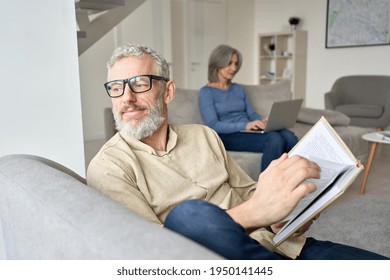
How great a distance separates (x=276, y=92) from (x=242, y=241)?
9.74 feet

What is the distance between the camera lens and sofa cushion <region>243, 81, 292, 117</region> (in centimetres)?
340

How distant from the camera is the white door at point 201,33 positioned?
20.4 ft

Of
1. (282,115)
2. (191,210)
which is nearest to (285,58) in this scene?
(282,115)

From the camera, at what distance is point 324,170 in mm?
899

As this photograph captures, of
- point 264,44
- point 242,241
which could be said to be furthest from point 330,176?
point 264,44

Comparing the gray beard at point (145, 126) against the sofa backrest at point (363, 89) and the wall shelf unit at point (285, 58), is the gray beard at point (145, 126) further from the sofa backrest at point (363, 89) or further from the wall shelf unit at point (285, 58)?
the wall shelf unit at point (285, 58)

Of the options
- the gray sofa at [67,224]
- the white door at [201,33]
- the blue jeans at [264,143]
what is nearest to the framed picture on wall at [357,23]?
the white door at [201,33]

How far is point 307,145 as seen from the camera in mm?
1075

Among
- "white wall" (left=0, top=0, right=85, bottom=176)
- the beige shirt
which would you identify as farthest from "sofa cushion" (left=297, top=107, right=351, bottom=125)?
"white wall" (left=0, top=0, right=85, bottom=176)

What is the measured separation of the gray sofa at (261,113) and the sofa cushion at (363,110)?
5.18 feet

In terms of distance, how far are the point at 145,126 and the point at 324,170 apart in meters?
0.62

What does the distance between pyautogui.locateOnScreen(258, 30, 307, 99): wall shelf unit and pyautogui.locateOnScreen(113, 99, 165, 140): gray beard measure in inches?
208

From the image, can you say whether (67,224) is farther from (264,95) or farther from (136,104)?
(264,95)

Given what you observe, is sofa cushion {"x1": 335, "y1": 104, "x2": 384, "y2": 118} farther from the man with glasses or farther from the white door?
the man with glasses
